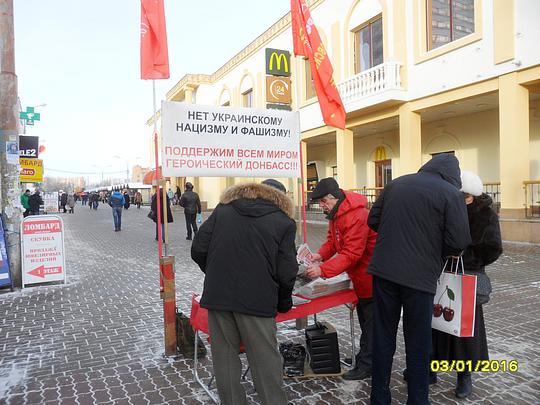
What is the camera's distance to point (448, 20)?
13.4 metres

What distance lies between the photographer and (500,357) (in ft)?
13.7

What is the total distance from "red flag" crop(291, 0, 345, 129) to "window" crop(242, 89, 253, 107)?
20.2 meters

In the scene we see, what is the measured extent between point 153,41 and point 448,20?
11921 millimetres

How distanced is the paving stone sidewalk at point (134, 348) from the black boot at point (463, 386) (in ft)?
0.15

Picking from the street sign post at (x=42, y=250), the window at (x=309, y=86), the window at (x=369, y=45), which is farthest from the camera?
the window at (x=309, y=86)

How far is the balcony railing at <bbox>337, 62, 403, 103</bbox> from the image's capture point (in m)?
14.6

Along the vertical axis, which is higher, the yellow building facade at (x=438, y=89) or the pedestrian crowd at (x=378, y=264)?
the yellow building facade at (x=438, y=89)

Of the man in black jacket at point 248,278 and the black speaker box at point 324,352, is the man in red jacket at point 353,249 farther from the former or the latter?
the man in black jacket at point 248,278

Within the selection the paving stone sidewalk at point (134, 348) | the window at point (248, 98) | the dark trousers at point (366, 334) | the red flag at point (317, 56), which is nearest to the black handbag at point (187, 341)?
the paving stone sidewalk at point (134, 348)

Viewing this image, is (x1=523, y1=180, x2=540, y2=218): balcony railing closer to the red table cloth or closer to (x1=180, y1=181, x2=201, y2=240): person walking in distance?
(x1=180, y1=181, x2=201, y2=240): person walking in distance

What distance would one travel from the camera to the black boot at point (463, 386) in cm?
336

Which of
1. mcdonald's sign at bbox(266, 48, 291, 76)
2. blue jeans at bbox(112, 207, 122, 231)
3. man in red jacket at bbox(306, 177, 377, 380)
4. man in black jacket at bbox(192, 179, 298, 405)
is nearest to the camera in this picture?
man in black jacket at bbox(192, 179, 298, 405)

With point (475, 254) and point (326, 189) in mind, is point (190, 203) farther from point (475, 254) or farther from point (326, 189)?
point (475, 254)
